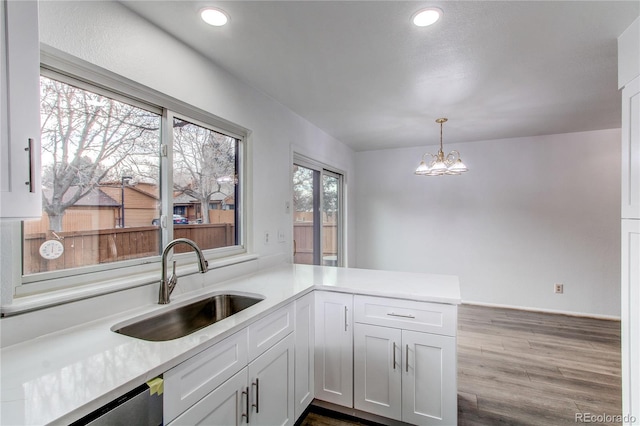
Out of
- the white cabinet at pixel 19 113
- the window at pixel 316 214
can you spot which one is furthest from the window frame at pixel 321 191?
the white cabinet at pixel 19 113

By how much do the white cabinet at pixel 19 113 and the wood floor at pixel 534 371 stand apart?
1.94 meters

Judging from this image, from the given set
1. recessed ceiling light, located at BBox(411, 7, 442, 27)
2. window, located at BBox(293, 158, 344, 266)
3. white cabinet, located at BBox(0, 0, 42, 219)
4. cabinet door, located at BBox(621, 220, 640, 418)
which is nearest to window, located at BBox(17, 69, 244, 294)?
white cabinet, located at BBox(0, 0, 42, 219)

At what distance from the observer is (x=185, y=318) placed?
1.63 m

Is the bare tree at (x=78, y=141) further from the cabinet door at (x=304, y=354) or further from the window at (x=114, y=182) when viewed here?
the cabinet door at (x=304, y=354)

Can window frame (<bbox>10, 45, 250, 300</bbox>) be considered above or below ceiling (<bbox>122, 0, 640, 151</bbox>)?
below

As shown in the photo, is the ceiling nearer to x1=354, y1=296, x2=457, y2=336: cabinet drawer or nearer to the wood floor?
x1=354, y1=296, x2=457, y2=336: cabinet drawer

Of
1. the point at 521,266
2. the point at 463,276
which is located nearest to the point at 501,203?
the point at 521,266

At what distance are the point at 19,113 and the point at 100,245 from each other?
81cm

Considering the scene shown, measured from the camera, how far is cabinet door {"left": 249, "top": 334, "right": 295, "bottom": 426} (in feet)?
4.69

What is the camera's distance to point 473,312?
13.0 ft

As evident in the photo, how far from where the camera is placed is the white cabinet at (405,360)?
1.71m

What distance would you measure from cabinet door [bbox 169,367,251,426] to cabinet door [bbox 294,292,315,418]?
1.65ft

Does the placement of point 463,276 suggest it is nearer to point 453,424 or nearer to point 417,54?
point 453,424

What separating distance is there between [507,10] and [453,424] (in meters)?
2.25
